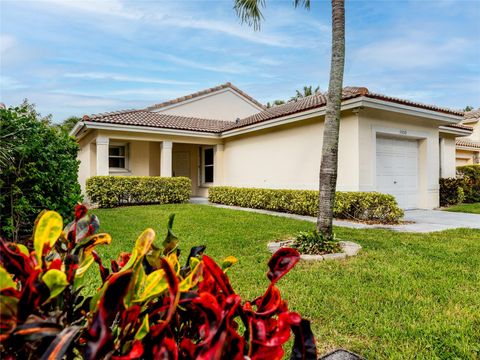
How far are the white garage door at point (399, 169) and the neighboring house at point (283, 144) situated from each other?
4 cm

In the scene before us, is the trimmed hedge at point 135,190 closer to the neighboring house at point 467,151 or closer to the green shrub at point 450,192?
the green shrub at point 450,192

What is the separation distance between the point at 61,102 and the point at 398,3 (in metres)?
8.57

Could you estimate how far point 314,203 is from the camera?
11219mm

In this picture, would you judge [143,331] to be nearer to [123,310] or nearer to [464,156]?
[123,310]

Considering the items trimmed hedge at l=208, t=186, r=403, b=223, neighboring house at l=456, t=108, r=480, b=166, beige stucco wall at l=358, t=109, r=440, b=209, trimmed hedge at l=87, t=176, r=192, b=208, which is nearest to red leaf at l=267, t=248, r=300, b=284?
trimmed hedge at l=208, t=186, r=403, b=223

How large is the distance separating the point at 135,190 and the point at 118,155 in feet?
12.7

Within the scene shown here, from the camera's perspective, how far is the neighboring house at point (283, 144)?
1115 centimetres

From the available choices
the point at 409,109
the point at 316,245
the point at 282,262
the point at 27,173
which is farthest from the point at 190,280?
the point at 409,109

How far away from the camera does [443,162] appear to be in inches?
647

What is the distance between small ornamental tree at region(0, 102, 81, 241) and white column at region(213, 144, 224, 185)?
12.1m

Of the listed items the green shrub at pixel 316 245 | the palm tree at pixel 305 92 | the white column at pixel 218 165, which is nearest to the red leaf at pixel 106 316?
the green shrub at pixel 316 245

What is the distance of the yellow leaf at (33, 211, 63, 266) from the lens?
0.98 metres

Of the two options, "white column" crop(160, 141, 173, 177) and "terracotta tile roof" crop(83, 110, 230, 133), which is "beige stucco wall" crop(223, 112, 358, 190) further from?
"white column" crop(160, 141, 173, 177)

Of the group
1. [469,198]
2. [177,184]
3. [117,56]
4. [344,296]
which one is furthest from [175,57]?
[469,198]
